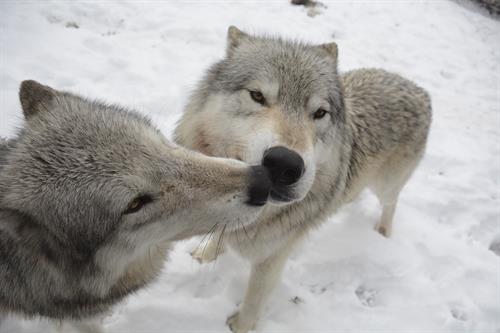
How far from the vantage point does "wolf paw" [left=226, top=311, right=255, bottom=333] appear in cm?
299

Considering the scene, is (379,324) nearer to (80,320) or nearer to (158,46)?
(80,320)

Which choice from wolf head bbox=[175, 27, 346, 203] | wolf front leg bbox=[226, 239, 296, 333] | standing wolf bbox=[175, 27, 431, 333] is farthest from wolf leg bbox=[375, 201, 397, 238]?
wolf head bbox=[175, 27, 346, 203]

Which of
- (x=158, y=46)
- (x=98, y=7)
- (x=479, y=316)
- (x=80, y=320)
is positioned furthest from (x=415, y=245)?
(x=98, y=7)

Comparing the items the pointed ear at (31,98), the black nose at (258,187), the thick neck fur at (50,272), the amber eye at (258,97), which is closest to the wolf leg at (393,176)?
the amber eye at (258,97)

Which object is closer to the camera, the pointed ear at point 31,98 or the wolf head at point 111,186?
the wolf head at point 111,186

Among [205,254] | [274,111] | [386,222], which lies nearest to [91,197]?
[274,111]

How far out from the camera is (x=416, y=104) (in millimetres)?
3361

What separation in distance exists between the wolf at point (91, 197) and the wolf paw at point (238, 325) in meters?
1.46

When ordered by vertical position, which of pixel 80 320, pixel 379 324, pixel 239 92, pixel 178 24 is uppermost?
pixel 239 92

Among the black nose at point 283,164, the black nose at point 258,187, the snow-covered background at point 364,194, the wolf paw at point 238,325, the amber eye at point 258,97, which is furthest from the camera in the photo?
the snow-covered background at point 364,194

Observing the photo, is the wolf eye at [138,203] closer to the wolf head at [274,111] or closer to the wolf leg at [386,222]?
the wolf head at [274,111]

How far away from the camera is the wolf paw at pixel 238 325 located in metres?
2.99

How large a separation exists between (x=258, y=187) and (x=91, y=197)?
2.62 feet

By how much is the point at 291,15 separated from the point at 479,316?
6668 mm
